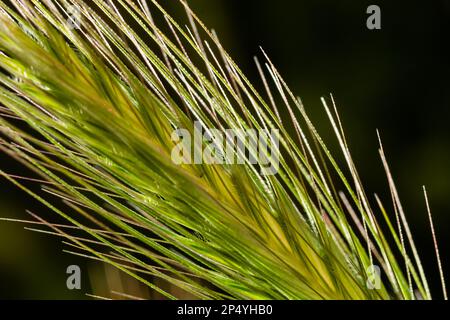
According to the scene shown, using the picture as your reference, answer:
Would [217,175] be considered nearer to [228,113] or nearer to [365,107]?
[228,113]

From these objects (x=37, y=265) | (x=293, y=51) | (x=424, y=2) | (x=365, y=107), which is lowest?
(x=37, y=265)

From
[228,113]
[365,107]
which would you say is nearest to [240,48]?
[365,107]

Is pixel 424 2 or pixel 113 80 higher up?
pixel 424 2

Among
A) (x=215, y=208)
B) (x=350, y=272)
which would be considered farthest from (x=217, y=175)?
(x=350, y=272)

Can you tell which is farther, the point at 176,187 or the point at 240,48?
the point at 240,48
